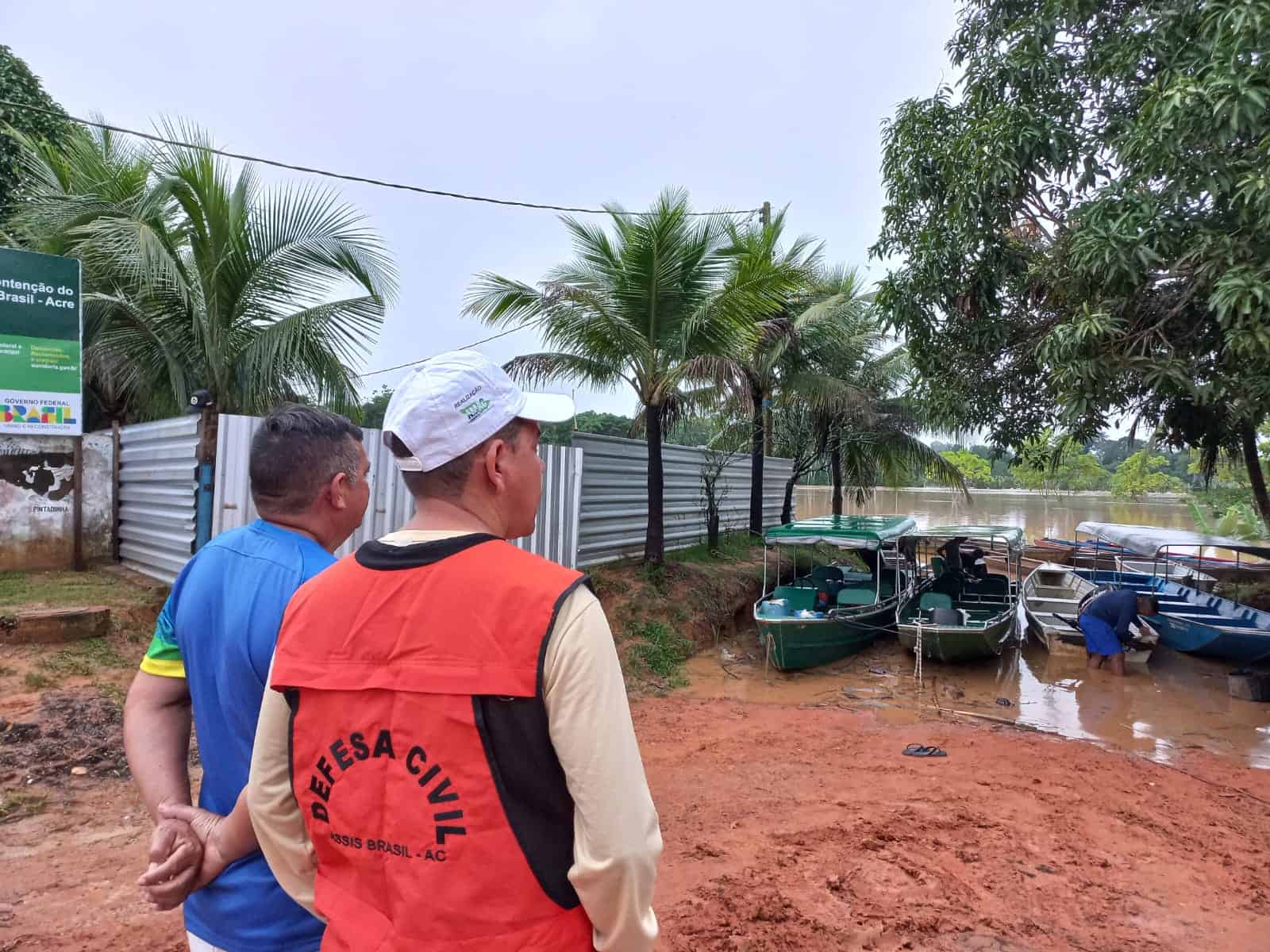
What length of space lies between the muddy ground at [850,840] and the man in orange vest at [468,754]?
307cm

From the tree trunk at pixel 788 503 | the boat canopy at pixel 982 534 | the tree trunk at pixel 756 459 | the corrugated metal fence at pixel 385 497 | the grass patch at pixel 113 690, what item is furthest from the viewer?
the tree trunk at pixel 788 503

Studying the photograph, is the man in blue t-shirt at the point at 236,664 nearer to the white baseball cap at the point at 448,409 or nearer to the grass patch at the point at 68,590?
the white baseball cap at the point at 448,409

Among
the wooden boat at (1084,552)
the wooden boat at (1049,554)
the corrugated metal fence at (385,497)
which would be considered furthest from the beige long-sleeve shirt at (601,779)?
the wooden boat at (1049,554)

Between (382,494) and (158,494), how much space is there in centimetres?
241

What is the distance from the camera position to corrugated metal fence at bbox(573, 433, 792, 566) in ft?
37.6

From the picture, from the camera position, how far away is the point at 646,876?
119 centimetres

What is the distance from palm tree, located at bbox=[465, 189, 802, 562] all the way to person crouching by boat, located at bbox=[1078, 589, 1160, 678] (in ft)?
20.8

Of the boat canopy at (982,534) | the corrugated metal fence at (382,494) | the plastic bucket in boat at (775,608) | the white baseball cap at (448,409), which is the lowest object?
the plastic bucket in boat at (775,608)

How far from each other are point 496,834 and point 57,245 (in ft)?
37.7

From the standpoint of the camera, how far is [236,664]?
165 cm

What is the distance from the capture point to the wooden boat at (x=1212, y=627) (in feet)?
34.4

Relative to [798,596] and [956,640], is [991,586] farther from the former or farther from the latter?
[798,596]

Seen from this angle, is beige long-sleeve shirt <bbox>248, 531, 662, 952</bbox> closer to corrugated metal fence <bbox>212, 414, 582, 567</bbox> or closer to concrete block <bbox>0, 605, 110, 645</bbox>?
corrugated metal fence <bbox>212, 414, 582, 567</bbox>

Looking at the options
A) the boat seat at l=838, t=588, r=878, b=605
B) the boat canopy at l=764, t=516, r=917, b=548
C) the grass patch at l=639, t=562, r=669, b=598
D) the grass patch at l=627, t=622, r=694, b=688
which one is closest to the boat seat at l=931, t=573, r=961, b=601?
the boat canopy at l=764, t=516, r=917, b=548
